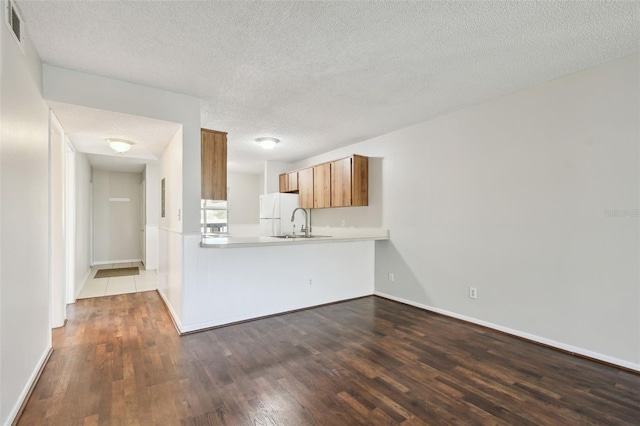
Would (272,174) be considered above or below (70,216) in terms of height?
above

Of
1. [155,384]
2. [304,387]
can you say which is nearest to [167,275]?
[155,384]

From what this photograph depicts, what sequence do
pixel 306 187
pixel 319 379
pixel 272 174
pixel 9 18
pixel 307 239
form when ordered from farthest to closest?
pixel 272 174 → pixel 306 187 → pixel 307 239 → pixel 319 379 → pixel 9 18

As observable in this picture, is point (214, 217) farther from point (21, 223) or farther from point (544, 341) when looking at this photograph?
point (544, 341)

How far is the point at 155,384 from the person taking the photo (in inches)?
87.7

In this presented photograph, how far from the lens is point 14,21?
1852mm

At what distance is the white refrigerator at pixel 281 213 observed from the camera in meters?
→ 6.45

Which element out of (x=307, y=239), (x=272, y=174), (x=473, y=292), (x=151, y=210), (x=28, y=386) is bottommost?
(x=28, y=386)

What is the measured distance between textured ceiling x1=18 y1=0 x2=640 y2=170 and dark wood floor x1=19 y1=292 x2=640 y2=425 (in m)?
2.55

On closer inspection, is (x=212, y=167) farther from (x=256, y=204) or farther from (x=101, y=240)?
(x=101, y=240)

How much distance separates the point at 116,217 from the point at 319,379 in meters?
7.94

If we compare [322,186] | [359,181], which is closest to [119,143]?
[322,186]

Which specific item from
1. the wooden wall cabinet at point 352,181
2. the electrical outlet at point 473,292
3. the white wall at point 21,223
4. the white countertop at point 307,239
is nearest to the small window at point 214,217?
the white countertop at point 307,239

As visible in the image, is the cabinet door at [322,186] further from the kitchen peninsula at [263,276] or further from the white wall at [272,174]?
the white wall at [272,174]

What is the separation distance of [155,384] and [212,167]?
233 cm
